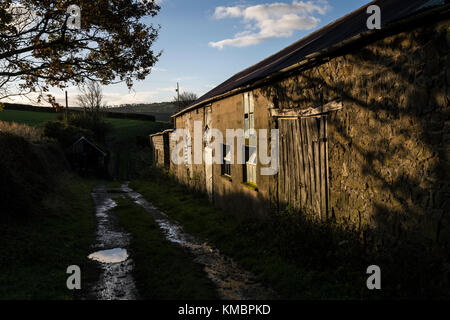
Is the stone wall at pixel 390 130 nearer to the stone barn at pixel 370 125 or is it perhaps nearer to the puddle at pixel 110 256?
the stone barn at pixel 370 125

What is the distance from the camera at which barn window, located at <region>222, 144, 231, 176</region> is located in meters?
10.5

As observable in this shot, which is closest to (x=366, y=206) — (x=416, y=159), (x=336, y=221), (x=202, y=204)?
(x=336, y=221)

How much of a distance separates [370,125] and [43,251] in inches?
252

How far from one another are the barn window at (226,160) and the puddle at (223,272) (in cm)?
297

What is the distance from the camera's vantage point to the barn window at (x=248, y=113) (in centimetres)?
858

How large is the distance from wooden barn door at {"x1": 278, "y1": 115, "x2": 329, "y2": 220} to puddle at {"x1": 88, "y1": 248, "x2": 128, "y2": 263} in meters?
3.55

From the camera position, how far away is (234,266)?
18.9 ft

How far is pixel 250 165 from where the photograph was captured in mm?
8891

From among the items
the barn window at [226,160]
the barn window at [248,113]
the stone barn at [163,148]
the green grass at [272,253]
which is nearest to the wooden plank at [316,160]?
the green grass at [272,253]

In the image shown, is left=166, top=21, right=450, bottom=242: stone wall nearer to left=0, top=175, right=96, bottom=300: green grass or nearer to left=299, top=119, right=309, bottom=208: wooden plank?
left=299, top=119, right=309, bottom=208: wooden plank

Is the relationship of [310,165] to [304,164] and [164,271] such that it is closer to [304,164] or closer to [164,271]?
[304,164]

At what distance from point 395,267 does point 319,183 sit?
2.12 meters
